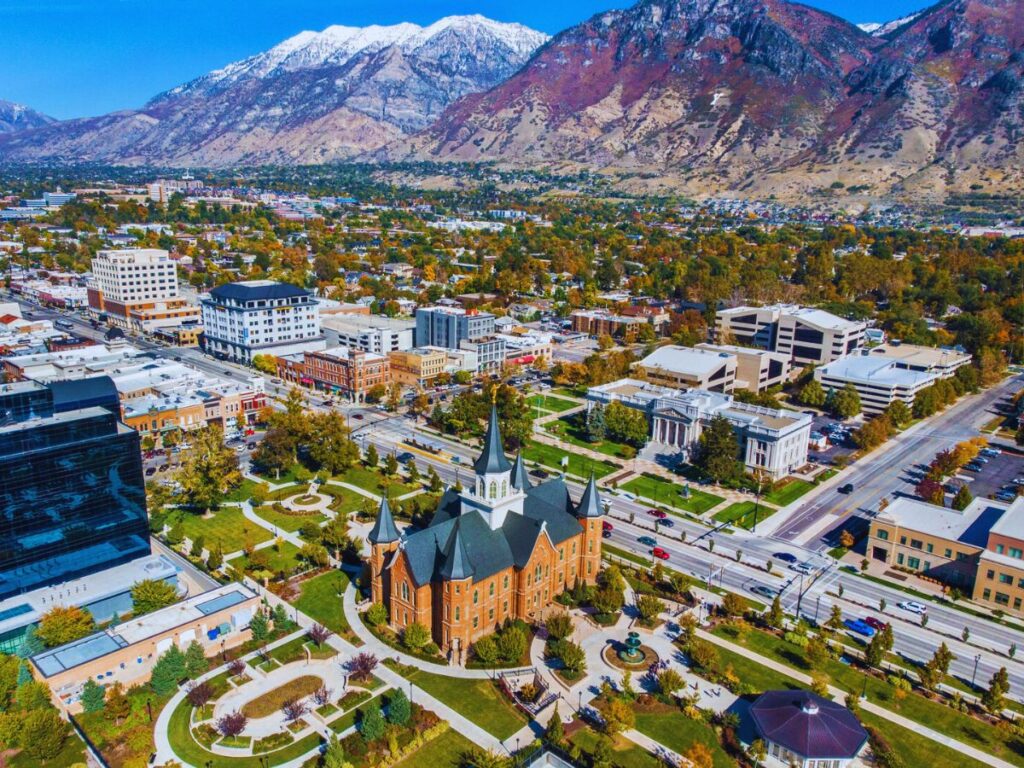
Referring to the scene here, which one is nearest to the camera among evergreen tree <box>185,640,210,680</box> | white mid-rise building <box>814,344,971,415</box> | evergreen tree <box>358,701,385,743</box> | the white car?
evergreen tree <box>358,701,385,743</box>

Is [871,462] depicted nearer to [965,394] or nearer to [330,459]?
[965,394]

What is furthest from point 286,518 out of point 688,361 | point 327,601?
point 688,361

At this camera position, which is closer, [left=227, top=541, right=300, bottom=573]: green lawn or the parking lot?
[left=227, top=541, right=300, bottom=573]: green lawn

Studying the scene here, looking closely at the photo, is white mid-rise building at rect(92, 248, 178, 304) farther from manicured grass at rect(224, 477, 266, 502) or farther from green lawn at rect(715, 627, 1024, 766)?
green lawn at rect(715, 627, 1024, 766)

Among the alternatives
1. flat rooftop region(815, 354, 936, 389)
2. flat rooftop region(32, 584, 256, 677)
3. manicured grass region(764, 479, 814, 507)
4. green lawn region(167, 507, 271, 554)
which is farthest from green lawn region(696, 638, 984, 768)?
flat rooftop region(815, 354, 936, 389)

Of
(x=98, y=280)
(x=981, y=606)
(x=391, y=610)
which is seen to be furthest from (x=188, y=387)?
(x=981, y=606)

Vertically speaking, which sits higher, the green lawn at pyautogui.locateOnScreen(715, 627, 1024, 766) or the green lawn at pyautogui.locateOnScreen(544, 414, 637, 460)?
the green lawn at pyautogui.locateOnScreen(544, 414, 637, 460)
